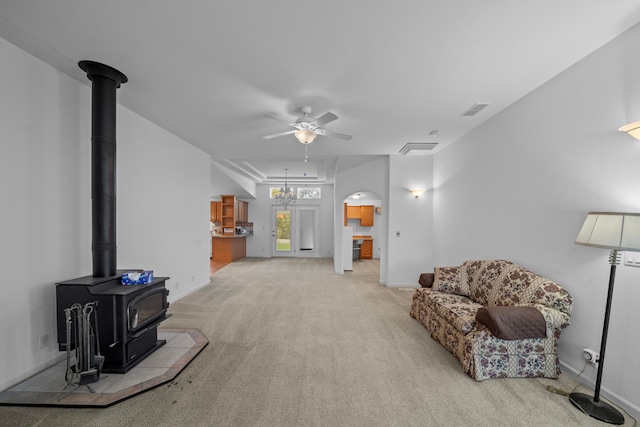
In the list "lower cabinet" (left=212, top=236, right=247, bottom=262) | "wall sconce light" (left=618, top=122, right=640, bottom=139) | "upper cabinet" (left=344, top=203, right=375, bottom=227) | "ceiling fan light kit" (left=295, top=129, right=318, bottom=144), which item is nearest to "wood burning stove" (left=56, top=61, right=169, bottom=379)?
"ceiling fan light kit" (left=295, top=129, right=318, bottom=144)

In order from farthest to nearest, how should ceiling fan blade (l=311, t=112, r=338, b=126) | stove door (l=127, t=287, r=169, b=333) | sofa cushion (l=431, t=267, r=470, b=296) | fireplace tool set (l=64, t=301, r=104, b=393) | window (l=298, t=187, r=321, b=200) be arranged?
1. window (l=298, t=187, r=321, b=200)
2. sofa cushion (l=431, t=267, r=470, b=296)
3. ceiling fan blade (l=311, t=112, r=338, b=126)
4. stove door (l=127, t=287, r=169, b=333)
5. fireplace tool set (l=64, t=301, r=104, b=393)

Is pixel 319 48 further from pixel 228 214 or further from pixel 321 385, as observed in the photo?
pixel 228 214

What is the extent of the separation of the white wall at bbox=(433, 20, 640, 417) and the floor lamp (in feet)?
0.66

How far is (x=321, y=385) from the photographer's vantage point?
91.1 inches

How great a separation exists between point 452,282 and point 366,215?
6.49 metres

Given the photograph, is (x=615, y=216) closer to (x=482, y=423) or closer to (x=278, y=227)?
(x=482, y=423)

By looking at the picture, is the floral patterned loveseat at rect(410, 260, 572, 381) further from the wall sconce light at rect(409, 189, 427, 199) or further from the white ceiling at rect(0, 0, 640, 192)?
the wall sconce light at rect(409, 189, 427, 199)

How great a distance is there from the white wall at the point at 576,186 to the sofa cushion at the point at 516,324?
44 centimetres

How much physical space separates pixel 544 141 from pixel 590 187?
72 cm

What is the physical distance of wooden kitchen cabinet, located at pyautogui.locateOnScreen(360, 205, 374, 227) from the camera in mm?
10062

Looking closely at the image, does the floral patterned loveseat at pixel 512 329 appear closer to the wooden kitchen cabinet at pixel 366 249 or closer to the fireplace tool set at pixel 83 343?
the fireplace tool set at pixel 83 343

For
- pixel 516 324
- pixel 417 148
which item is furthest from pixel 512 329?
pixel 417 148

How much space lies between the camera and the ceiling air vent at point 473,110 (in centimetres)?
329

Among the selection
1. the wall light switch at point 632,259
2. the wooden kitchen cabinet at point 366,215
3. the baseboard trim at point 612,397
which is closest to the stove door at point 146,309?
the baseboard trim at point 612,397
